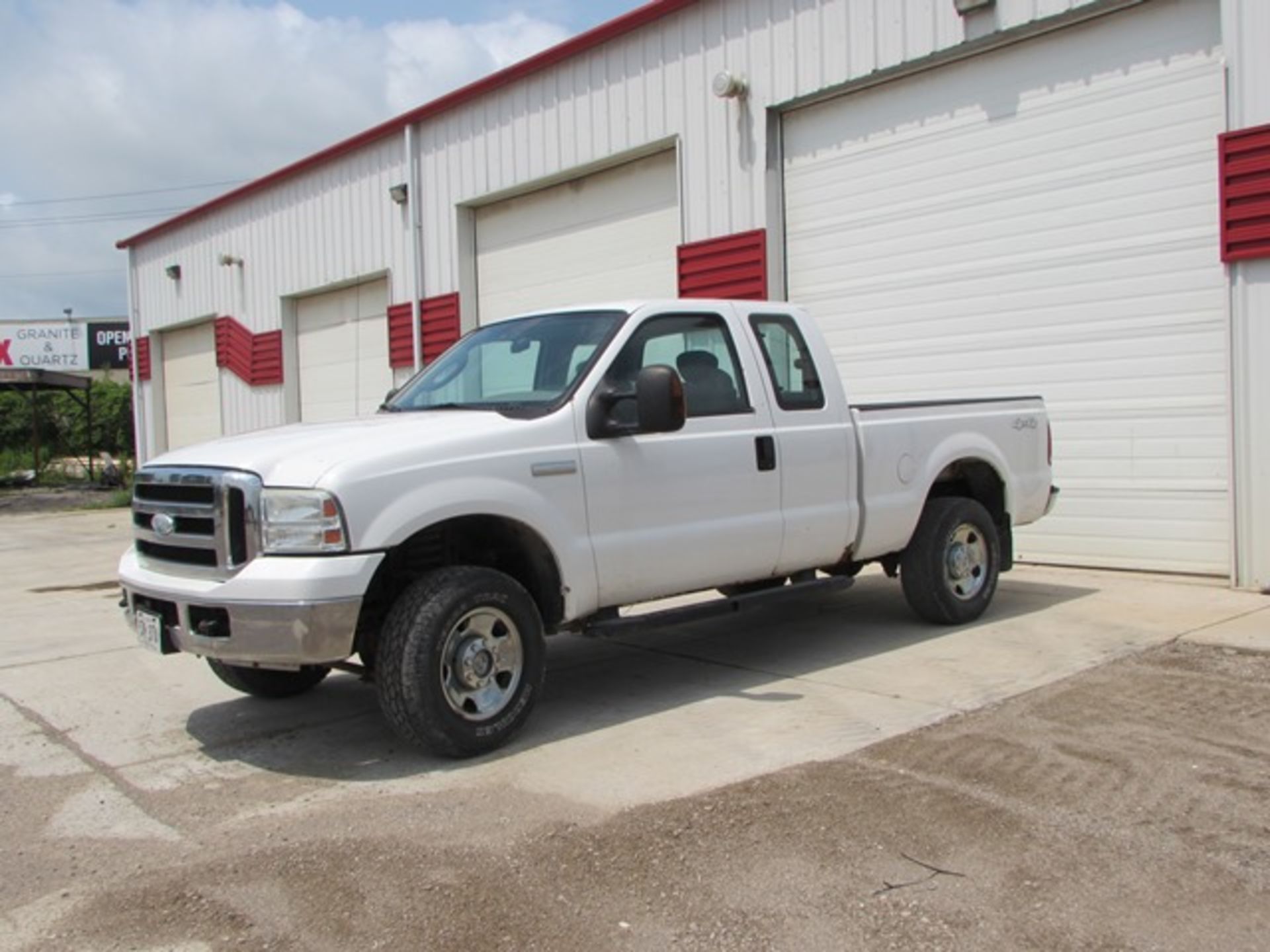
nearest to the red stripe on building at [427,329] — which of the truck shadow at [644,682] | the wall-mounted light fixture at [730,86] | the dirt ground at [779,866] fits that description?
the wall-mounted light fixture at [730,86]

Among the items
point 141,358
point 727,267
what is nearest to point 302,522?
point 727,267

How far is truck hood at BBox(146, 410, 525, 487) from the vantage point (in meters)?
4.53

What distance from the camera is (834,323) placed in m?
11.0

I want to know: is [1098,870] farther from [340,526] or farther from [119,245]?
[119,245]

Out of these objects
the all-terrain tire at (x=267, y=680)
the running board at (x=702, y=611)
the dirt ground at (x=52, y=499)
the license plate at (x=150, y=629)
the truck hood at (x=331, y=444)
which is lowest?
the all-terrain tire at (x=267, y=680)

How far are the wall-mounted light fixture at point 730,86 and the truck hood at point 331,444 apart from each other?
265 inches

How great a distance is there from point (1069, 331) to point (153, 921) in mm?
8087

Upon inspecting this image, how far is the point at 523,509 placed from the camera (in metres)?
4.92

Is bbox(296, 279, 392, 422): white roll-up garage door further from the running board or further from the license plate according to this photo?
the license plate

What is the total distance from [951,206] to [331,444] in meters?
6.97

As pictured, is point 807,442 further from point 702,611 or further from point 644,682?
point 644,682

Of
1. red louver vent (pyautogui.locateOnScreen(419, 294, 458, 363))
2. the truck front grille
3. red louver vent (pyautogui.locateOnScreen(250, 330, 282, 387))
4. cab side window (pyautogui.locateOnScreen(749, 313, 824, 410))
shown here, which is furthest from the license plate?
red louver vent (pyautogui.locateOnScreen(250, 330, 282, 387))

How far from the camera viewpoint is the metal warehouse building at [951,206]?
331 inches

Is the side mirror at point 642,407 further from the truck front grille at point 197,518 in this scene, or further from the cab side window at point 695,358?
the truck front grille at point 197,518
